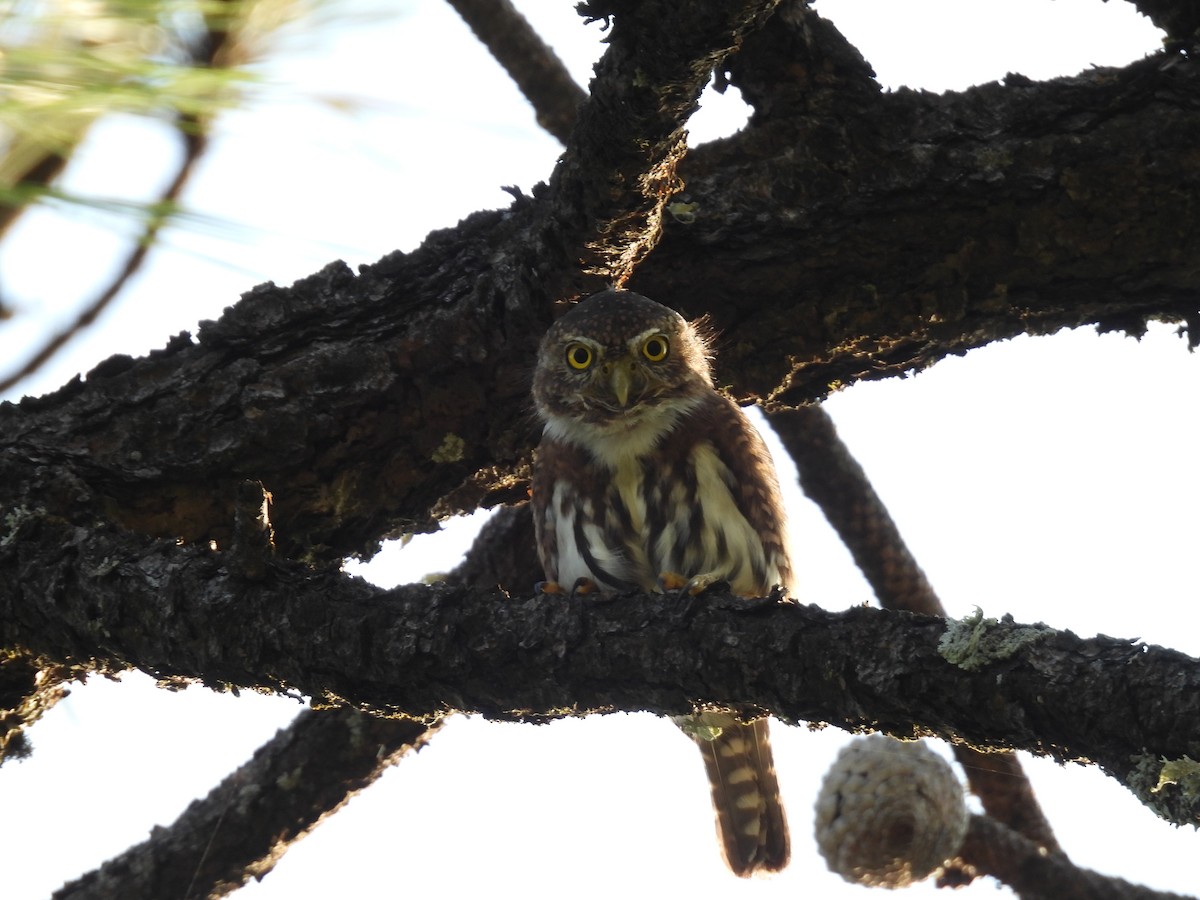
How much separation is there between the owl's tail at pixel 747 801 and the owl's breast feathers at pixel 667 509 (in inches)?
28.8

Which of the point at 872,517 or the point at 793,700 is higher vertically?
the point at 872,517

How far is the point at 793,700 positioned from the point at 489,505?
1.84 metres

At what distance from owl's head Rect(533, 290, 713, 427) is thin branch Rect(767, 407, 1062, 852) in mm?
405

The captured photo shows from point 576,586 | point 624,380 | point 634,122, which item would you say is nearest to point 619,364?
point 624,380

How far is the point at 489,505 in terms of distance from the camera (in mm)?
4062

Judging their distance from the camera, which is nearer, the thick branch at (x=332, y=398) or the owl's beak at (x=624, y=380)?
the thick branch at (x=332, y=398)

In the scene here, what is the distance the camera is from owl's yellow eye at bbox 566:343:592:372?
4008 mm

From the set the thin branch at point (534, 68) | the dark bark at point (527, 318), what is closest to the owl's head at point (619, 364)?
the dark bark at point (527, 318)

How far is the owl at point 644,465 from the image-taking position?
3.85 m

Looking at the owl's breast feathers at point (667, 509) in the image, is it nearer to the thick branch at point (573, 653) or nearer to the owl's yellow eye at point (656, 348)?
the owl's yellow eye at point (656, 348)

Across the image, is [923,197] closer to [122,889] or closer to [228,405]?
[228,405]

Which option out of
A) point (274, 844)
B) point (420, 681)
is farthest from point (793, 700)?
point (274, 844)

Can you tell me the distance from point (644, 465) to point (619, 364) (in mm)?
353

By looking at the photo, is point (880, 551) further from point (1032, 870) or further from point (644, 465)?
point (1032, 870)
